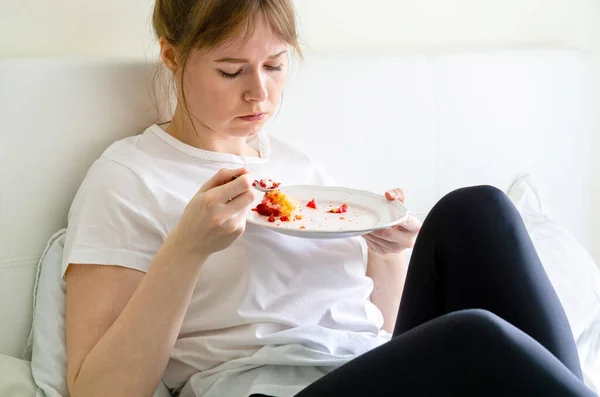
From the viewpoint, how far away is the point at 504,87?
6.51ft

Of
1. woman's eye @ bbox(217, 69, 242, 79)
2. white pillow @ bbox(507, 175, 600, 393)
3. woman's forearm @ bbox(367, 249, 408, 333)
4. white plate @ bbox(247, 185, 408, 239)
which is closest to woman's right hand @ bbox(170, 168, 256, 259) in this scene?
white plate @ bbox(247, 185, 408, 239)

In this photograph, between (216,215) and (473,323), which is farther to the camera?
(216,215)

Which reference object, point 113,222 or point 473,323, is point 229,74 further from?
point 473,323

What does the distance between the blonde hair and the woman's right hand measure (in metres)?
0.26

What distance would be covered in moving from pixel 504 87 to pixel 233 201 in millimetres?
1099

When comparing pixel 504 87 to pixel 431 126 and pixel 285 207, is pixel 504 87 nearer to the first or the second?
pixel 431 126

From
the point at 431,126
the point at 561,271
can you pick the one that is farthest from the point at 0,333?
the point at 561,271

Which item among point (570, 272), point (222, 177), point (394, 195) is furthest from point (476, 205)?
point (570, 272)

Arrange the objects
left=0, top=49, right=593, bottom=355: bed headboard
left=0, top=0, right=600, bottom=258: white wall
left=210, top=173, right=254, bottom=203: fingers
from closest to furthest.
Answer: left=210, top=173, right=254, bottom=203: fingers
left=0, top=49, right=593, bottom=355: bed headboard
left=0, top=0, right=600, bottom=258: white wall

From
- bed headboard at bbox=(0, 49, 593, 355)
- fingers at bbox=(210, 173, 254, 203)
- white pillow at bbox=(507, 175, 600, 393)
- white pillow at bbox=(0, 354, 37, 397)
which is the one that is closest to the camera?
fingers at bbox=(210, 173, 254, 203)

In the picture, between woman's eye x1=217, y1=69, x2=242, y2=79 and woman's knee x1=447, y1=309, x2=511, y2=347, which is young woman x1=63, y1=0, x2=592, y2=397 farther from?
woman's knee x1=447, y1=309, x2=511, y2=347

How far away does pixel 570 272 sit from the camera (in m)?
1.81

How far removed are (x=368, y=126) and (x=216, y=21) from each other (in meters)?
0.58

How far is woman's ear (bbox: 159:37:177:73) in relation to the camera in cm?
135
